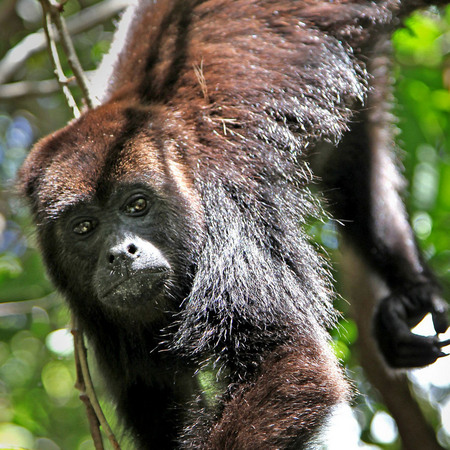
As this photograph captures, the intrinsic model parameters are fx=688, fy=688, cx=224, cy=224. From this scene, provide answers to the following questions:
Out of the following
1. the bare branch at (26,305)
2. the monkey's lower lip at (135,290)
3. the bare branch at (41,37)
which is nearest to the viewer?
the monkey's lower lip at (135,290)

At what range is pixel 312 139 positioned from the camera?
3242mm

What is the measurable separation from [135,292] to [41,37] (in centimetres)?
236

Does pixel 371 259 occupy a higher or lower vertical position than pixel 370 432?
higher

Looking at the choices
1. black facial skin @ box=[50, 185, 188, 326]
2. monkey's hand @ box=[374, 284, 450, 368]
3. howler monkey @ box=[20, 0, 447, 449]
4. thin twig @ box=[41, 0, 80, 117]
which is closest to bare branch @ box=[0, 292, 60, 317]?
howler monkey @ box=[20, 0, 447, 449]

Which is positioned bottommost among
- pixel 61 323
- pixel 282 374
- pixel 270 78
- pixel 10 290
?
pixel 61 323

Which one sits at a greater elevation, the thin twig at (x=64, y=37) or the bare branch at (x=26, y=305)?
the thin twig at (x=64, y=37)

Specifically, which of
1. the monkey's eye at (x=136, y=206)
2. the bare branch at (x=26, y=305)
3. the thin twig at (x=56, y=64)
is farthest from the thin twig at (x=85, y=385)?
the bare branch at (x=26, y=305)

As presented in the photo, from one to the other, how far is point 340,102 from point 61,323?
2.38 metres

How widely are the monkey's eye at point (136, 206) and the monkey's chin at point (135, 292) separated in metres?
0.31

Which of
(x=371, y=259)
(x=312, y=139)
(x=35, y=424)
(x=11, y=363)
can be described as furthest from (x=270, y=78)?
(x=11, y=363)

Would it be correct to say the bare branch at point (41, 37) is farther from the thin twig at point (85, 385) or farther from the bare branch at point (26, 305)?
the thin twig at point (85, 385)

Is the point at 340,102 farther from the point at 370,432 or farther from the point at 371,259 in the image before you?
the point at 370,432

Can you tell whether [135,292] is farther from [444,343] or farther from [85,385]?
[444,343]

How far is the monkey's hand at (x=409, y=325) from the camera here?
3.72m
